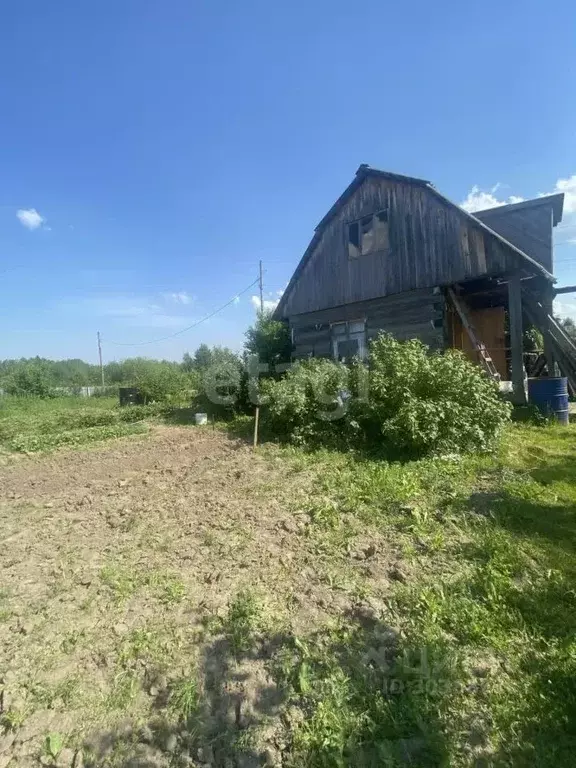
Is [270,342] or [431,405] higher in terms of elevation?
[270,342]

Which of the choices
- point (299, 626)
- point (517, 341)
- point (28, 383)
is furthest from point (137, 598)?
point (28, 383)

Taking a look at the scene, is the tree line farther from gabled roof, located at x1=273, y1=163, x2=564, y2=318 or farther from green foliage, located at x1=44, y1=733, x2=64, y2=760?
green foliage, located at x1=44, y1=733, x2=64, y2=760

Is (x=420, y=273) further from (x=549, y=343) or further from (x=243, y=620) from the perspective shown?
(x=243, y=620)

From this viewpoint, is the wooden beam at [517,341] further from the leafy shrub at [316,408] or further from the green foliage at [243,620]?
the green foliage at [243,620]

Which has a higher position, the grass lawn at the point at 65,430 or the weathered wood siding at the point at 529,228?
the weathered wood siding at the point at 529,228

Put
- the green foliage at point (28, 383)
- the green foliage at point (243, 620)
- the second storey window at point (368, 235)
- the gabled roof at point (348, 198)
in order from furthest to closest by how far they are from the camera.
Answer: the green foliage at point (28, 383)
the second storey window at point (368, 235)
the gabled roof at point (348, 198)
the green foliage at point (243, 620)

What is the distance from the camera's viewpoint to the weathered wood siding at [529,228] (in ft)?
34.9

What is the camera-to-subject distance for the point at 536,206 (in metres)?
11.2

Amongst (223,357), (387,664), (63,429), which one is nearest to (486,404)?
(387,664)

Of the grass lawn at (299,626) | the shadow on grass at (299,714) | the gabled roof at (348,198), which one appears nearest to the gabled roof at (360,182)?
the gabled roof at (348,198)

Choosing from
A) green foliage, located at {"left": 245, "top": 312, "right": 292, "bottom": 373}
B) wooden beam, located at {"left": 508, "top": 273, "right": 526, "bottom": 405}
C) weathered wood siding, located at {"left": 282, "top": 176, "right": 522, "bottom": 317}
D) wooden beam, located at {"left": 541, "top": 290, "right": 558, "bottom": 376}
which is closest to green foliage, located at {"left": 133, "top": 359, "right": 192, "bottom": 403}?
green foliage, located at {"left": 245, "top": 312, "right": 292, "bottom": 373}

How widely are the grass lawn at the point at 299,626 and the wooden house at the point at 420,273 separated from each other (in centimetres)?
586

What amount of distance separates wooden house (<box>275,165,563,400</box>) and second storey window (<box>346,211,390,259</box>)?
3 cm

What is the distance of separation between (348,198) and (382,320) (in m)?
4.13
